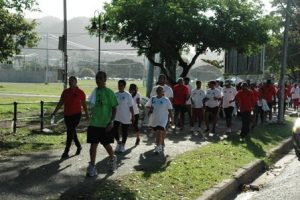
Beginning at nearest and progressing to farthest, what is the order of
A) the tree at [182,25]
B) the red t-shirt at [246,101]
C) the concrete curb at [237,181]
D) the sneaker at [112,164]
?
1. the concrete curb at [237,181]
2. the sneaker at [112,164]
3. the red t-shirt at [246,101]
4. the tree at [182,25]

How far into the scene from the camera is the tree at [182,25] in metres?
A: 23.9

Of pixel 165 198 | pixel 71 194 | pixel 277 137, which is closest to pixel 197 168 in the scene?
pixel 165 198

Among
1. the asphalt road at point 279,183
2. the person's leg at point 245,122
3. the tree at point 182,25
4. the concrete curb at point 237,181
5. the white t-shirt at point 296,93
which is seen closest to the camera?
the concrete curb at point 237,181

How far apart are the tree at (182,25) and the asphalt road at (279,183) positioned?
11966 millimetres

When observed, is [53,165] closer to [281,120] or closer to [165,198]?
[165,198]

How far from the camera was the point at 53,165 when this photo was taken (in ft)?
33.8

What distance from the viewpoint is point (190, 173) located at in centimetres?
987

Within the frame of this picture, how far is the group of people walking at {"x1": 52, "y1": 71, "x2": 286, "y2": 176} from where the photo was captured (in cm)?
929

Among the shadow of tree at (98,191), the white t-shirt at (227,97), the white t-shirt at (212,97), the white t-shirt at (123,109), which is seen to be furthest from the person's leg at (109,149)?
the white t-shirt at (227,97)

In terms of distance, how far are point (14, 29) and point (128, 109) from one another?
6187mm

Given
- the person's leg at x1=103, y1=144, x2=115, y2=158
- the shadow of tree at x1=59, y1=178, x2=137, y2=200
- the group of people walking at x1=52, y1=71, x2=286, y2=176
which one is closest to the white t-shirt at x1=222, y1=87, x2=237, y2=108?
the group of people walking at x1=52, y1=71, x2=286, y2=176

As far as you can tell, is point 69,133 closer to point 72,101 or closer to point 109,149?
point 72,101

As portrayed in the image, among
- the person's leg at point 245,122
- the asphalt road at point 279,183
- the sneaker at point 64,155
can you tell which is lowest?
the asphalt road at point 279,183

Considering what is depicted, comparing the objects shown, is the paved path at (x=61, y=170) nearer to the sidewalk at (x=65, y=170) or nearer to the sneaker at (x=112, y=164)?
the sidewalk at (x=65, y=170)
